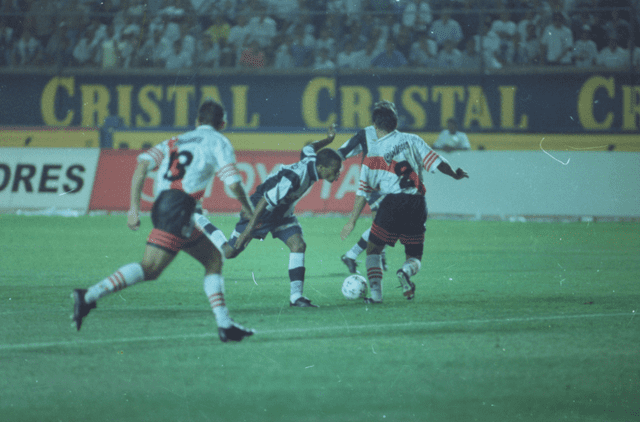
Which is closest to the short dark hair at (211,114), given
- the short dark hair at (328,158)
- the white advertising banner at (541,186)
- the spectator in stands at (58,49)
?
the short dark hair at (328,158)

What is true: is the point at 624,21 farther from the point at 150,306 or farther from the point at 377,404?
the point at 377,404

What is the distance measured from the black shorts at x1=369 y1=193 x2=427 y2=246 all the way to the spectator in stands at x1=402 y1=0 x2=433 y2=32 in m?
13.1

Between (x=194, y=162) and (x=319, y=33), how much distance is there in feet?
50.2

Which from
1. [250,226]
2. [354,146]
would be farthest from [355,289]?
[354,146]

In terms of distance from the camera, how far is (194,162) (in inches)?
230

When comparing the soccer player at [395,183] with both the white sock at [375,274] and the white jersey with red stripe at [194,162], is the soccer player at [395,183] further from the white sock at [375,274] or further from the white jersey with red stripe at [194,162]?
the white jersey with red stripe at [194,162]

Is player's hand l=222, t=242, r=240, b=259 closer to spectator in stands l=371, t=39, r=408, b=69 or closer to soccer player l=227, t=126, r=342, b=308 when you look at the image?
soccer player l=227, t=126, r=342, b=308

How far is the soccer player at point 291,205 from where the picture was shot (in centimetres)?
717

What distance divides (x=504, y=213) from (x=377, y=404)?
13.1 m

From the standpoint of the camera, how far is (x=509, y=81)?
19.7 meters

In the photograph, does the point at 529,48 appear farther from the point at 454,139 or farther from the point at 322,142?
the point at 322,142

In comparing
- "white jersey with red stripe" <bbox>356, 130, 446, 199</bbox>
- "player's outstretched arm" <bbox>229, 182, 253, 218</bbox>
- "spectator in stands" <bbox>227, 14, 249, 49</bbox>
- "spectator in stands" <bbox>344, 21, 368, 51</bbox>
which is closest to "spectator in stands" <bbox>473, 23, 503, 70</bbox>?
"spectator in stands" <bbox>344, 21, 368, 51</bbox>

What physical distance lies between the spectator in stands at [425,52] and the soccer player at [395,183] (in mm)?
12788

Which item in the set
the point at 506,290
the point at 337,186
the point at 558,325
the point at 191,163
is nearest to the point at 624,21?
the point at 337,186
